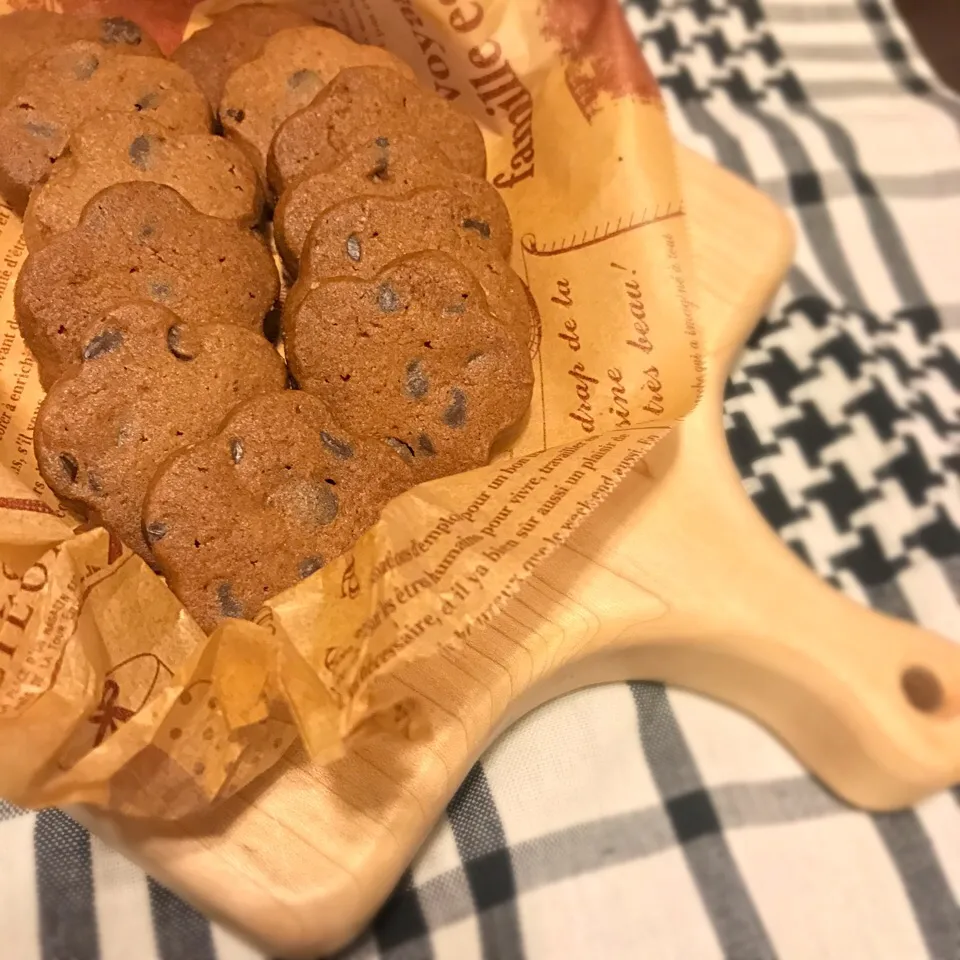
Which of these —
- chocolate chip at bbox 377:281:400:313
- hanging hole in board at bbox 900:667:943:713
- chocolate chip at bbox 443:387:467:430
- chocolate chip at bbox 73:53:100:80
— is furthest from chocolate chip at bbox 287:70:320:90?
hanging hole in board at bbox 900:667:943:713

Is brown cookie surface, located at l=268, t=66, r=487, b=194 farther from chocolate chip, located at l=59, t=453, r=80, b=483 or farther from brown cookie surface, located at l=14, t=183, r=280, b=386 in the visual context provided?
chocolate chip, located at l=59, t=453, r=80, b=483

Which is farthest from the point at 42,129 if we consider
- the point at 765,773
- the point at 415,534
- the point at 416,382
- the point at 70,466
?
the point at 765,773

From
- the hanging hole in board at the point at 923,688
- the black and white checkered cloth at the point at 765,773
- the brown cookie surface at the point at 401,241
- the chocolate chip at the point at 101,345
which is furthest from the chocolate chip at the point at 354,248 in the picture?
→ the hanging hole in board at the point at 923,688

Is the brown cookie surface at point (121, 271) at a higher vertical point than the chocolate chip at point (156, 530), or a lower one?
higher

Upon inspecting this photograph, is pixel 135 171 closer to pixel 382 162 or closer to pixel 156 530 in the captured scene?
pixel 382 162

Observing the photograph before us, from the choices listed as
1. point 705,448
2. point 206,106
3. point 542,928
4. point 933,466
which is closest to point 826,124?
point 933,466

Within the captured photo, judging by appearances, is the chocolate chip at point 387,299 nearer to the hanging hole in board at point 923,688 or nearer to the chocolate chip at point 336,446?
the chocolate chip at point 336,446

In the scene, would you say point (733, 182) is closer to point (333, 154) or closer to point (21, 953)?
point (333, 154)


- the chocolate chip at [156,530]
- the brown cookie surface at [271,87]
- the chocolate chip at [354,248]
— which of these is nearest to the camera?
the chocolate chip at [156,530]
